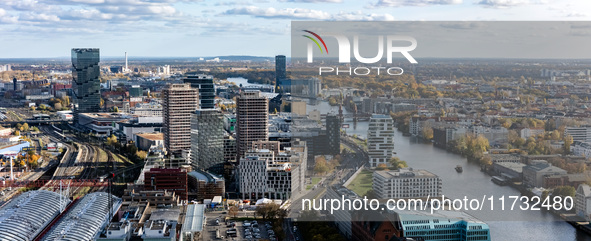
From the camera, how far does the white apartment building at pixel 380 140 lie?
8516mm

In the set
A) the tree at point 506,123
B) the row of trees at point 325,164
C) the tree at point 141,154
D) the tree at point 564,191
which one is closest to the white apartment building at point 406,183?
the row of trees at point 325,164

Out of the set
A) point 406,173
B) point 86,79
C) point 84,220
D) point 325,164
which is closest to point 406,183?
point 406,173

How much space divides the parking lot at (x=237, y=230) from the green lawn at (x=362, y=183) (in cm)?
118

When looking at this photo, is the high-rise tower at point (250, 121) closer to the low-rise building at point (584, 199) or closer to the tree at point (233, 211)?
the tree at point (233, 211)

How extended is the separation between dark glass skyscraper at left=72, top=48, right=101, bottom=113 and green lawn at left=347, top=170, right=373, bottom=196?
1726cm

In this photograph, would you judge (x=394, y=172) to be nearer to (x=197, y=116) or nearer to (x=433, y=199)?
(x=433, y=199)

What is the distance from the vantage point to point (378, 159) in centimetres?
856

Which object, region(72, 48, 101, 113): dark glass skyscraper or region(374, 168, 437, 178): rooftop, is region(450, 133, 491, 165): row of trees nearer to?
region(374, 168, 437, 178): rooftop

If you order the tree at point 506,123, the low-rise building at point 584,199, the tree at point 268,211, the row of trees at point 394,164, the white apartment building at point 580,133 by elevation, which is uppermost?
the tree at point 506,123

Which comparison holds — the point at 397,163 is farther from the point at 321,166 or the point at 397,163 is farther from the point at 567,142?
the point at 567,142

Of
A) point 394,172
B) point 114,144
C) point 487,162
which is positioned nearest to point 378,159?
point 394,172

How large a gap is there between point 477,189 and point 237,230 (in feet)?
9.68

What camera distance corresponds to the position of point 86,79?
2416 cm

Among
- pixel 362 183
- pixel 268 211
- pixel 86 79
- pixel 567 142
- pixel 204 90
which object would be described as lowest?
pixel 268 211
